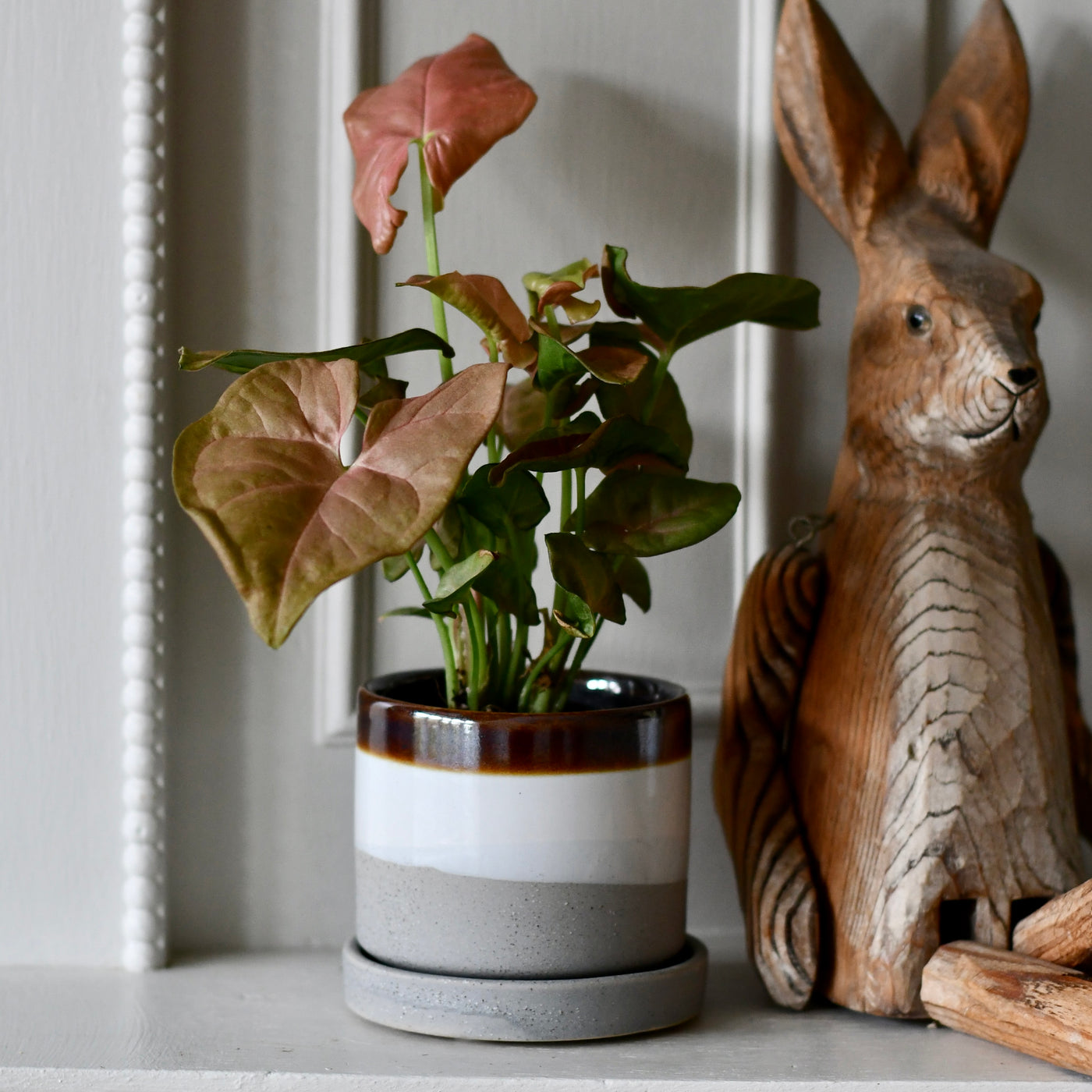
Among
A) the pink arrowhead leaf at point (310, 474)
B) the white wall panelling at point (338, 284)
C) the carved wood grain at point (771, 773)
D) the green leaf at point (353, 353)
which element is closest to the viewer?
the pink arrowhead leaf at point (310, 474)

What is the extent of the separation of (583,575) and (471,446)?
0.10 meters

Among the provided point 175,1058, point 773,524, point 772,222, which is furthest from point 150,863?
point 772,222

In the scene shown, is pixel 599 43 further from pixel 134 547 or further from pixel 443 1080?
pixel 443 1080

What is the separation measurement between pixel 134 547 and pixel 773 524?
0.39 meters

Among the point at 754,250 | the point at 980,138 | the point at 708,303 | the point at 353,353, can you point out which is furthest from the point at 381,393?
the point at 980,138

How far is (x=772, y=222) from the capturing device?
71 cm

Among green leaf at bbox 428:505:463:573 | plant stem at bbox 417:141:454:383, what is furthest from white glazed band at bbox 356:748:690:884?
plant stem at bbox 417:141:454:383

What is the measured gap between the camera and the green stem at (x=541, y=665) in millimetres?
564

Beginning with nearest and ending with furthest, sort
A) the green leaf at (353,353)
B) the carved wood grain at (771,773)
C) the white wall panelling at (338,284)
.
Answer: the green leaf at (353,353) < the carved wood grain at (771,773) < the white wall panelling at (338,284)

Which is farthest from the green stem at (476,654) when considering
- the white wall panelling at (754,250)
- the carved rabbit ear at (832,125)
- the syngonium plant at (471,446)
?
the carved rabbit ear at (832,125)

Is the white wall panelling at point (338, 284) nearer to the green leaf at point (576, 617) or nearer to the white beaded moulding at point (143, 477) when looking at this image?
the white beaded moulding at point (143, 477)

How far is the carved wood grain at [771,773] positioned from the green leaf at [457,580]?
0.20 metres

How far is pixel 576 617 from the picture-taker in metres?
0.54

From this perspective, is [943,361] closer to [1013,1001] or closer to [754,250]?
[754,250]
